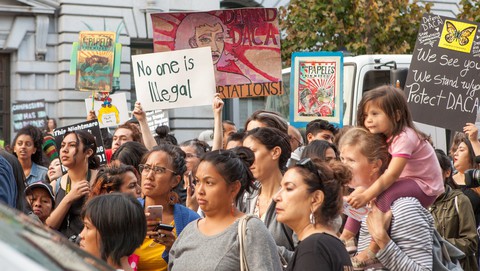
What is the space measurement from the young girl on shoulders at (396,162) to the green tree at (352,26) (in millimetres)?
13643

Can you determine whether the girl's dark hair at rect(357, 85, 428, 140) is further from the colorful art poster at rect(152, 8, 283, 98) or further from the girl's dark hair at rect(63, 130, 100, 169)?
the colorful art poster at rect(152, 8, 283, 98)

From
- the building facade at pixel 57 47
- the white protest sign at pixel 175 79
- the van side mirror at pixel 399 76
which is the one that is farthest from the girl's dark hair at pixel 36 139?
the building facade at pixel 57 47

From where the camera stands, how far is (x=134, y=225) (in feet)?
12.6

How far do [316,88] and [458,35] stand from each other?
5.64ft

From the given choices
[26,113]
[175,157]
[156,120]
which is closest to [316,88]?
[156,120]

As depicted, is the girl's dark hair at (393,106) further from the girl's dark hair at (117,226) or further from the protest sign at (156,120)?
the protest sign at (156,120)

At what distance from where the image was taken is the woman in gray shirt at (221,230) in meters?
3.92

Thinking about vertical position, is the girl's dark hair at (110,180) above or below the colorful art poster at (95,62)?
below

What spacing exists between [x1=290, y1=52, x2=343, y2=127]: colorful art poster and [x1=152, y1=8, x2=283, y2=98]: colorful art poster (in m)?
1.04

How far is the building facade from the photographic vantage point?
20.8m

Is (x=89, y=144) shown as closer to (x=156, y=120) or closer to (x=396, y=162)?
(x=396, y=162)

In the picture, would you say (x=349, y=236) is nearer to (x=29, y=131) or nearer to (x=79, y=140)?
(x=79, y=140)

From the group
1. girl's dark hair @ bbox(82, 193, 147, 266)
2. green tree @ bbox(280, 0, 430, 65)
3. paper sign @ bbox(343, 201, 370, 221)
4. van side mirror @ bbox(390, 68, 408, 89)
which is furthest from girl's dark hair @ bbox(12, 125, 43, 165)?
green tree @ bbox(280, 0, 430, 65)

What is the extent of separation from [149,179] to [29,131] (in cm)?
352
